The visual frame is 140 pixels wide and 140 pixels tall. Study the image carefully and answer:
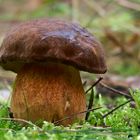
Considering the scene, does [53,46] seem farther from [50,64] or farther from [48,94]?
[48,94]

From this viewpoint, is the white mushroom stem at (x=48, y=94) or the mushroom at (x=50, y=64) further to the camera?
the white mushroom stem at (x=48, y=94)

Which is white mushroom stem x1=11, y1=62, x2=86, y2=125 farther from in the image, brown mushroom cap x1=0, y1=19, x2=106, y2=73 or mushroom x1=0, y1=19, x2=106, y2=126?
brown mushroom cap x1=0, y1=19, x2=106, y2=73

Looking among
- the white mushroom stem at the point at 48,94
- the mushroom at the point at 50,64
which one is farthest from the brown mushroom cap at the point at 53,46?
the white mushroom stem at the point at 48,94

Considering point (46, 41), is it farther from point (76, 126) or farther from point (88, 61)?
point (76, 126)

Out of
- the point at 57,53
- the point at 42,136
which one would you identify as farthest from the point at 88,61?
the point at 42,136

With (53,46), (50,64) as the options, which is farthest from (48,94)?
(53,46)

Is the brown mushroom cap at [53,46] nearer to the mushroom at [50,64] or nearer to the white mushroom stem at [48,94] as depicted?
the mushroom at [50,64]

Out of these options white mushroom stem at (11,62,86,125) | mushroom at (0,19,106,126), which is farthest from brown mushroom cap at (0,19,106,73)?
white mushroom stem at (11,62,86,125)
